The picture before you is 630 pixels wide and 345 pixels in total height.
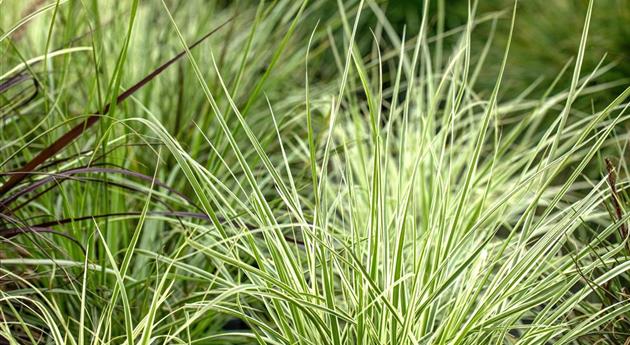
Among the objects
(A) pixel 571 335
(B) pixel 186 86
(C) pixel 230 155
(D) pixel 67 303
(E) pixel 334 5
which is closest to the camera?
(A) pixel 571 335

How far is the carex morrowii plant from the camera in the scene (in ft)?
3.36

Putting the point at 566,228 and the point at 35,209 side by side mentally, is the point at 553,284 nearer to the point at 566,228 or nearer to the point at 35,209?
the point at 566,228

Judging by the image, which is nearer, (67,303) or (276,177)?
(276,177)

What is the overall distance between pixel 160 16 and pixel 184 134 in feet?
2.24

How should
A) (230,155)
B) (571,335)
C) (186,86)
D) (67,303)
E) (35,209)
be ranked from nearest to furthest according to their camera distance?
(571,335), (67,303), (35,209), (230,155), (186,86)

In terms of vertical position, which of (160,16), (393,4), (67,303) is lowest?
(393,4)

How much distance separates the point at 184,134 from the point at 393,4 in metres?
1.77

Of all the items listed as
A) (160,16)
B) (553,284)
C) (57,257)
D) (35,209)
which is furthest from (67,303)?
(160,16)

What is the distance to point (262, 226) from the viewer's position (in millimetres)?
1047

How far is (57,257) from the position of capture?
4.31ft

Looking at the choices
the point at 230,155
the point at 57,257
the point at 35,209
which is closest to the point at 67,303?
the point at 57,257

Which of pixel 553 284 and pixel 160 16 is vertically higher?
pixel 160 16

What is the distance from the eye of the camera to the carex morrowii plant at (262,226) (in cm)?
102

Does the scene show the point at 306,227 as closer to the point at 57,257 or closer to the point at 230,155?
the point at 57,257
